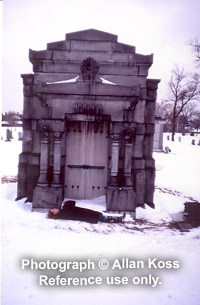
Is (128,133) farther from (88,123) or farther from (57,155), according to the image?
(57,155)

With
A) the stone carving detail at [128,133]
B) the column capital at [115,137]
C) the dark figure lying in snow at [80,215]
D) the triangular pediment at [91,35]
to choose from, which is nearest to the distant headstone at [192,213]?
the dark figure lying in snow at [80,215]

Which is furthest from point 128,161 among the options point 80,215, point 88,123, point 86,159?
point 80,215

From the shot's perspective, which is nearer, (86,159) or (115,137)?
(115,137)

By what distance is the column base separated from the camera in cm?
591

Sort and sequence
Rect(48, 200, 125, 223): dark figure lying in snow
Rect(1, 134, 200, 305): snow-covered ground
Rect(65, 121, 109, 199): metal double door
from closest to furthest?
1. Rect(1, 134, 200, 305): snow-covered ground
2. Rect(48, 200, 125, 223): dark figure lying in snow
3. Rect(65, 121, 109, 199): metal double door

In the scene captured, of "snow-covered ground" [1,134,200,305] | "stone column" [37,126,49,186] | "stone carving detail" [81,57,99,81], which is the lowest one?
"snow-covered ground" [1,134,200,305]

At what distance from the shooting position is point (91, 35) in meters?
5.96

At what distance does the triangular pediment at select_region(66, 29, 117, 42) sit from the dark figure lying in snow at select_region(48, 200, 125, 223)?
3928mm

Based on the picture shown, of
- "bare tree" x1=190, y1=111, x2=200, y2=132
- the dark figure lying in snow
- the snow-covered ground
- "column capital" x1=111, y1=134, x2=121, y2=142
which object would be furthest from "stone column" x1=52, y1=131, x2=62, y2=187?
"bare tree" x1=190, y1=111, x2=200, y2=132

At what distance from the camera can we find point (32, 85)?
6242 mm

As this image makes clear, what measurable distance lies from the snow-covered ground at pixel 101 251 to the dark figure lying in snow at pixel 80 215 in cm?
15

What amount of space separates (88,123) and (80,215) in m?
2.18

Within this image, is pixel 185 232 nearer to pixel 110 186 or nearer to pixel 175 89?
pixel 110 186

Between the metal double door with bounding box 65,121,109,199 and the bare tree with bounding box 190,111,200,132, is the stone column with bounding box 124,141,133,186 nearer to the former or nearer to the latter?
the metal double door with bounding box 65,121,109,199
